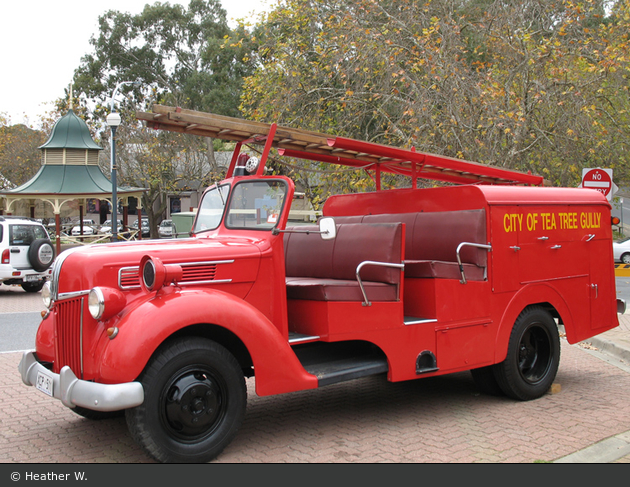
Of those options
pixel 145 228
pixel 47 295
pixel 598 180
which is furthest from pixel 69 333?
pixel 145 228

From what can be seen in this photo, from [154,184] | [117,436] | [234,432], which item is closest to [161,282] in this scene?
[234,432]

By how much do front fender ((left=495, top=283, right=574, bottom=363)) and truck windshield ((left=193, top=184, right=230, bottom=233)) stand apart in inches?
117

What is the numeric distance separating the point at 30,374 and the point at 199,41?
44.6 metres

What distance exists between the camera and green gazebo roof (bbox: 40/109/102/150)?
78.2 feet

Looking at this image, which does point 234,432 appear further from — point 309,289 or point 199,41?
point 199,41

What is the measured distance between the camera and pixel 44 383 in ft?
14.5

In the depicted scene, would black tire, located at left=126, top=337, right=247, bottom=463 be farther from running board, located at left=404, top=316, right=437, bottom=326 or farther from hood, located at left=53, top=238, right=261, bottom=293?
running board, located at left=404, top=316, right=437, bottom=326

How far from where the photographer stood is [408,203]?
6855 mm

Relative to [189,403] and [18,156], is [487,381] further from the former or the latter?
[18,156]

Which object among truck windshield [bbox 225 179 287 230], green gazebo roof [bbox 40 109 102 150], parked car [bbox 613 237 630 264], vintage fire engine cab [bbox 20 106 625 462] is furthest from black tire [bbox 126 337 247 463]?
parked car [bbox 613 237 630 264]

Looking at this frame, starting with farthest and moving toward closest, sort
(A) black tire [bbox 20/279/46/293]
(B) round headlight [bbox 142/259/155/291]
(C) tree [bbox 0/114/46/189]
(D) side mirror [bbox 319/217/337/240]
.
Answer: (C) tree [bbox 0/114/46/189]
(A) black tire [bbox 20/279/46/293]
(D) side mirror [bbox 319/217/337/240]
(B) round headlight [bbox 142/259/155/291]

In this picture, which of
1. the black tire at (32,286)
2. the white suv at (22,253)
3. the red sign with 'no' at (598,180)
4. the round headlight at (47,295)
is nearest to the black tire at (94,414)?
the round headlight at (47,295)

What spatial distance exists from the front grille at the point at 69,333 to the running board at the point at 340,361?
179 cm

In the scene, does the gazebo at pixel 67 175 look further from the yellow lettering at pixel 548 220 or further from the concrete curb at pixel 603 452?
the concrete curb at pixel 603 452
